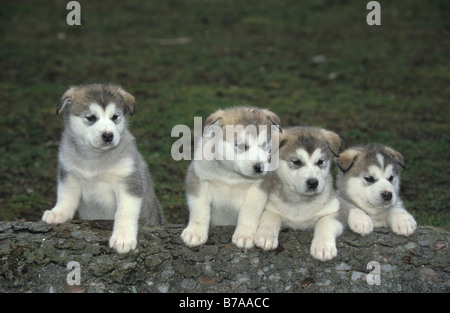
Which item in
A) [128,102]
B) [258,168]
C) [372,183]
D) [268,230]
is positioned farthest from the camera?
[372,183]

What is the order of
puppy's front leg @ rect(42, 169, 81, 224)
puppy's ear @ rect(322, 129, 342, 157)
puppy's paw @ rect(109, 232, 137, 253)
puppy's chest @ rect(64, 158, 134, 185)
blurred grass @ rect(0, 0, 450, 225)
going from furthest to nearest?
blurred grass @ rect(0, 0, 450, 225) < puppy's ear @ rect(322, 129, 342, 157) < puppy's chest @ rect(64, 158, 134, 185) < puppy's front leg @ rect(42, 169, 81, 224) < puppy's paw @ rect(109, 232, 137, 253)

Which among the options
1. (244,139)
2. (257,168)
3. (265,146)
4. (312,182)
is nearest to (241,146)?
(244,139)

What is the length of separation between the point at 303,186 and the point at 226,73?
8011 mm

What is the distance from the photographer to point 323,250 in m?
5.04

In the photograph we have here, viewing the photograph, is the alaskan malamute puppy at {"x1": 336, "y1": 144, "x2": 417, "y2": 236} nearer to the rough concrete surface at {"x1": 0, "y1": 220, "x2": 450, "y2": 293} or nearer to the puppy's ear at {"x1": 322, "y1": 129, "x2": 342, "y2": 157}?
the puppy's ear at {"x1": 322, "y1": 129, "x2": 342, "y2": 157}

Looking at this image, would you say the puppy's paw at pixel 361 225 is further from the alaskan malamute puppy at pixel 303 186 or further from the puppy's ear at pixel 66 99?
the puppy's ear at pixel 66 99

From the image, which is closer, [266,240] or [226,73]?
[266,240]

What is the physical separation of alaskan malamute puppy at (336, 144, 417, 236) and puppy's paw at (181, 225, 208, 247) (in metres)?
1.53

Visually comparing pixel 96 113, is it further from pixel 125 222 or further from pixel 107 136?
pixel 125 222

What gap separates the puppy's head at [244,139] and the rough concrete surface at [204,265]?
73 cm

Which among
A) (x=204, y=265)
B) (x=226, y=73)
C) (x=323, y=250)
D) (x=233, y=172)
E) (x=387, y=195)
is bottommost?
(x=204, y=265)

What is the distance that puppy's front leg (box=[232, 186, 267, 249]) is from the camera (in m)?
5.15

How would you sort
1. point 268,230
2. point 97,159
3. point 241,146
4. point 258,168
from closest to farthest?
1. point 258,168
2. point 268,230
3. point 241,146
4. point 97,159

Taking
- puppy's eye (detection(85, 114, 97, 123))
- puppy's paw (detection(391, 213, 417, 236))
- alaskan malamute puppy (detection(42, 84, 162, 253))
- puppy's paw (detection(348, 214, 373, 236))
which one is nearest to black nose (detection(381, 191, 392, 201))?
puppy's paw (detection(391, 213, 417, 236))
